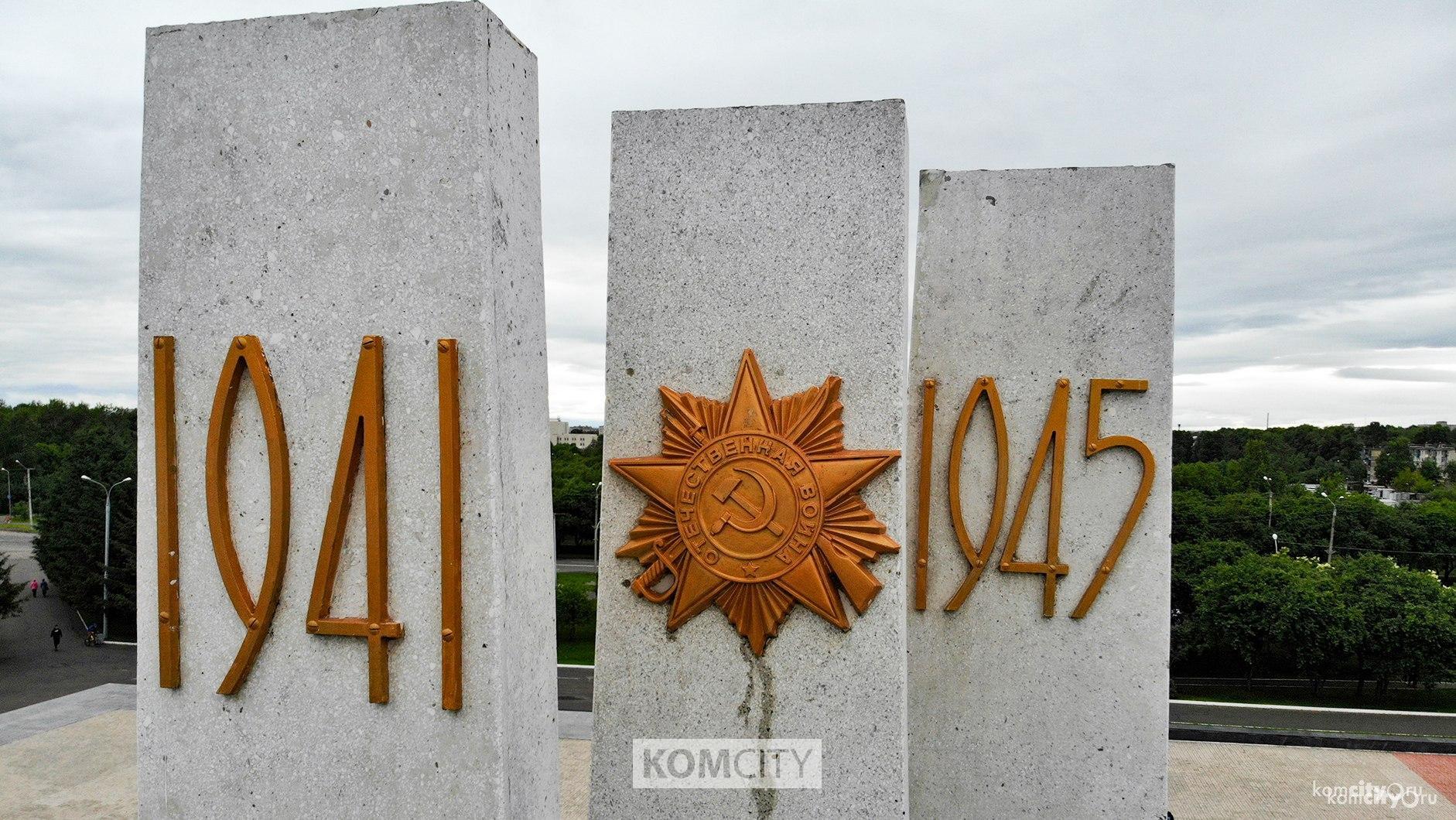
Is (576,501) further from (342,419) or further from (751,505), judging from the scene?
(342,419)

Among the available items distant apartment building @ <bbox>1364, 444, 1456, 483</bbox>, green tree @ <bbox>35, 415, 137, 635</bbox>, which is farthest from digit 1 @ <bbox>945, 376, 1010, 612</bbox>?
distant apartment building @ <bbox>1364, 444, 1456, 483</bbox>

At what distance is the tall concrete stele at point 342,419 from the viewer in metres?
3.12

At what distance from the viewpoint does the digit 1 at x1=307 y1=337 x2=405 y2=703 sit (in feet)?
10.4

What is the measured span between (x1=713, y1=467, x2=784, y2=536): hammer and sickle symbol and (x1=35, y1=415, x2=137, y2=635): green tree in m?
26.4

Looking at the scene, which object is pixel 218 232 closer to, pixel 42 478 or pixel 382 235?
pixel 382 235

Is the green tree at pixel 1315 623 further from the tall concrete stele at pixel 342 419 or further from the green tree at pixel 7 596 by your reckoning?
the green tree at pixel 7 596

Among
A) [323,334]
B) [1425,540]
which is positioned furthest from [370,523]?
[1425,540]

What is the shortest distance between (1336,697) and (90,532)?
113 ft

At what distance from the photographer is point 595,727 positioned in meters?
4.29

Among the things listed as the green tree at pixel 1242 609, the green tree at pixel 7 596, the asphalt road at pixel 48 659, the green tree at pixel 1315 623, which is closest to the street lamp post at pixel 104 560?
the asphalt road at pixel 48 659

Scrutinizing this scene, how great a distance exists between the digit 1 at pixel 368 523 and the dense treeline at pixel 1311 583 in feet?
82.6

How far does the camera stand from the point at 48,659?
24438 mm

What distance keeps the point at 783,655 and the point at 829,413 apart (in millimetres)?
1067

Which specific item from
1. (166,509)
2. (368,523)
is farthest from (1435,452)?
(166,509)
